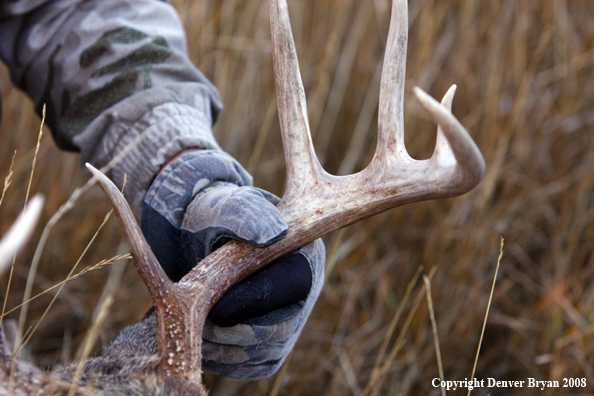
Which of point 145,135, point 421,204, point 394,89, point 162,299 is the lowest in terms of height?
point 421,204

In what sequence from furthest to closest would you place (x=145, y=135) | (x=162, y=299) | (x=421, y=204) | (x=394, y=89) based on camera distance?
(x=421, y=204)
(x=145, y=135)
(x=394, y=89)
(x=162, y=299)

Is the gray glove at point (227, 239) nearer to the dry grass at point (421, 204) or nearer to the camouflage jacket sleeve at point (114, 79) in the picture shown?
the camouflage jacket sleeve at point (114, 79)

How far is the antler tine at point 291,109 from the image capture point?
863 millimetres

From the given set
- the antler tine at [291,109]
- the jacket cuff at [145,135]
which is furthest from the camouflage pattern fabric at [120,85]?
the antler tine at [291,109]

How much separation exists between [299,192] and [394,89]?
0.25 m

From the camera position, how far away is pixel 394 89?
0.84 meters

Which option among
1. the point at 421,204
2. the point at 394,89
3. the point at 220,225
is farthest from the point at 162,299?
the point at 421,204

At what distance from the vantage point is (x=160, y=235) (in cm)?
94

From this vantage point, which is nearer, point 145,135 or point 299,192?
point 299,192

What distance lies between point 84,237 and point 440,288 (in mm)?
1297

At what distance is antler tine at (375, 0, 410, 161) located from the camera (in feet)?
2.69

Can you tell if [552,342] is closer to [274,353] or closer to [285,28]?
[274,353]

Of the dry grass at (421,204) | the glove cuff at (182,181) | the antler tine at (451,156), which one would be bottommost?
the dry grass at (421,204)

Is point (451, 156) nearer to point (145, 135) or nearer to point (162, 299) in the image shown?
point (162, 299)
